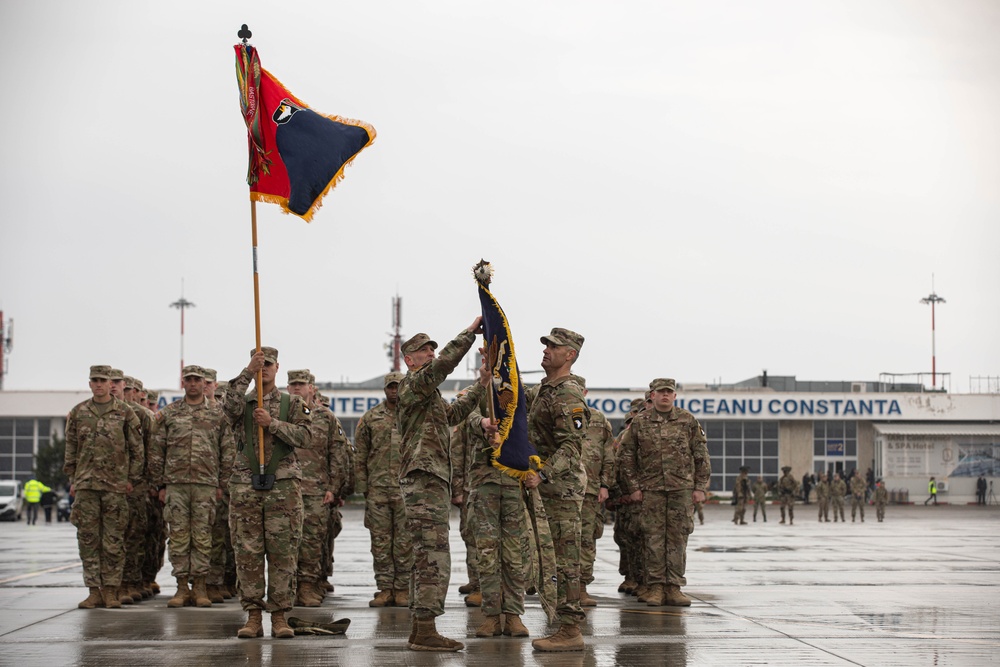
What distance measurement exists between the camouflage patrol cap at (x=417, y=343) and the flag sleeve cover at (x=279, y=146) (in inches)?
57.8

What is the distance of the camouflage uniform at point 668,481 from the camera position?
43.8ft

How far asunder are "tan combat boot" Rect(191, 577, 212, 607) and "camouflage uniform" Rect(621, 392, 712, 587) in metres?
4.32

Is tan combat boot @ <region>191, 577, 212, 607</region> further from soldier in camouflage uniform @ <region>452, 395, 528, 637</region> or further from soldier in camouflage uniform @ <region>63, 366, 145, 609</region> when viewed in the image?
soldier in camouflage uniform @ <region>452, 395, 528, 637</region>

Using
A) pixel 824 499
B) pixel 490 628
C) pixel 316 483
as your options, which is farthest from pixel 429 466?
pixel 824 499

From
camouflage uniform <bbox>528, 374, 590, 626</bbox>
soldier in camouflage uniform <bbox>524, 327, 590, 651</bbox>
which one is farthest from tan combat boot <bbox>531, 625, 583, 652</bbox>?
camouflage uniform <bbox>528, 374, 590, 626</bbox>

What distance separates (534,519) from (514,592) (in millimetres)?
576

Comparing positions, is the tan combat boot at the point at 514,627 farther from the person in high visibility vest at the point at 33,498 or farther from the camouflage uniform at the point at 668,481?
the person in high visibility vest at the point at 33,498

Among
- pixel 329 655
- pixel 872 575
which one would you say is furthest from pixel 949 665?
pixel 872 575

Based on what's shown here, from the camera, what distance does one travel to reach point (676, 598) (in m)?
13.1

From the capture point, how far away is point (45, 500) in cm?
4312

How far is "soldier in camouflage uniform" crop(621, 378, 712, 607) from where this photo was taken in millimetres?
13328

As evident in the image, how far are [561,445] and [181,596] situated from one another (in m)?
4.89

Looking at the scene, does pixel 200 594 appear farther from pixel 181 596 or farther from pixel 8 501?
pixel 8 501

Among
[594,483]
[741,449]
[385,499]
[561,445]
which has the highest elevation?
[561,445]
